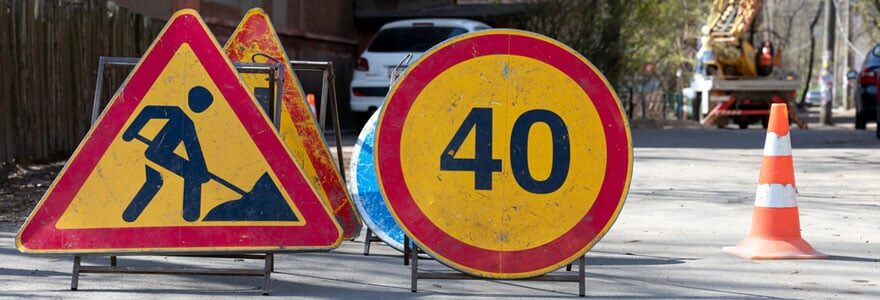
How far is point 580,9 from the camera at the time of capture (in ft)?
87.7

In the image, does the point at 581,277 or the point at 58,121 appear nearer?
the point at 581,277

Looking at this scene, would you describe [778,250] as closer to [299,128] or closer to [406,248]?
[406,248]

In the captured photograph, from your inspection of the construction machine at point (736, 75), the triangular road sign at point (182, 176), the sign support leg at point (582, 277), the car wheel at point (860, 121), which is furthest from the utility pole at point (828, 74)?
the triangular road sign at point (182, 176)

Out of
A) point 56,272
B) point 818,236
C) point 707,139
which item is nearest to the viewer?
point 56,272

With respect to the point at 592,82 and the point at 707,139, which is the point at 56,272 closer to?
the point at 592,82

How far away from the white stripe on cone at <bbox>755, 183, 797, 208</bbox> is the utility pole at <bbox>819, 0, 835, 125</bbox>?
30451 mm

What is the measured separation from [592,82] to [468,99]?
0.53 m

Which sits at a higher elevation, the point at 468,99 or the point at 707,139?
the point at 468,99

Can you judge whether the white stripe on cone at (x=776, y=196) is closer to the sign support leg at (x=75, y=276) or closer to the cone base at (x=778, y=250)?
the cone base at (x=778, y=250)

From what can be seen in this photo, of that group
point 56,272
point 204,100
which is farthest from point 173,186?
point 56,272

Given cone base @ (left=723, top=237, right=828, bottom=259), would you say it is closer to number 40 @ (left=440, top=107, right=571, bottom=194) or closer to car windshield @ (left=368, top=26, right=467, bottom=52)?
number 40 @ (left=440, top=107, right=571, bottom=194)

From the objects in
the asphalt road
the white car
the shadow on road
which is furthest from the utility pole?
the asphalt road

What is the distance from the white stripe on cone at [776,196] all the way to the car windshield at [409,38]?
14.0 meters

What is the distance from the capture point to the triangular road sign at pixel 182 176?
6.37 m
